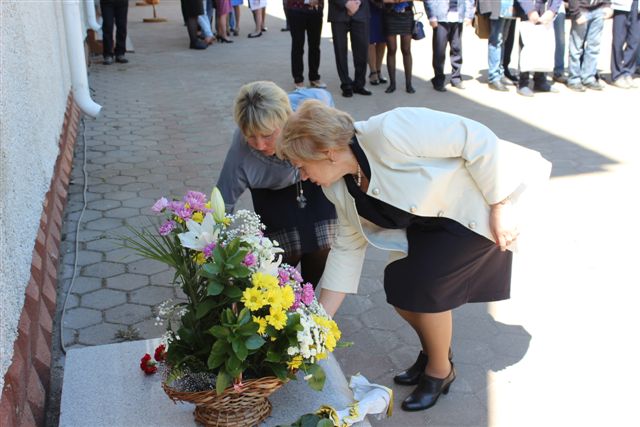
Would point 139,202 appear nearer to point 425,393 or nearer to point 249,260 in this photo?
point 425,393

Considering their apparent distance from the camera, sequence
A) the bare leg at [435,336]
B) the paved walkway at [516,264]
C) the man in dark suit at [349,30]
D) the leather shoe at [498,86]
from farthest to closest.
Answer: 1. the leather shoe at [498,86]
2. the man in dark suit at [349,30]
3. the paved walkway at [516,264]
4. the bare leg at [435,336]

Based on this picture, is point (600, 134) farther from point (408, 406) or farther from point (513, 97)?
point (408, 406)

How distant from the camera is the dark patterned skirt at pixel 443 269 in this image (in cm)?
311

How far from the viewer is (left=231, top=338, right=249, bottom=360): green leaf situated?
249 centimetres

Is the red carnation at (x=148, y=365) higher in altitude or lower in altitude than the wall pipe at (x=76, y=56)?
lower

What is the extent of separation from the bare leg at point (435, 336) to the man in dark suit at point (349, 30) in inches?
243

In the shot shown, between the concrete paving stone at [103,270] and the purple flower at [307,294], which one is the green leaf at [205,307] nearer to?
the purple flower at [307,294]

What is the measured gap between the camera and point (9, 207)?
3.19 meters

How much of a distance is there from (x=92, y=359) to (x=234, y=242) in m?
1.05

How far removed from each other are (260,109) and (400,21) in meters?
6.22

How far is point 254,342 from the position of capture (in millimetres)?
2525

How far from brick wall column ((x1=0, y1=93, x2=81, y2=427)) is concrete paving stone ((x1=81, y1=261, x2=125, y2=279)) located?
236mm

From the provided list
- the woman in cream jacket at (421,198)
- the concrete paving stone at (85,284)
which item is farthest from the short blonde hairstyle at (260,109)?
the concrete paving stone at (85,284)

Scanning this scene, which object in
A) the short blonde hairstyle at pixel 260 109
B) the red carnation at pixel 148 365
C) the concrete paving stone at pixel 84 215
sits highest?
the short blonde hairstyle at pixel 260 109
